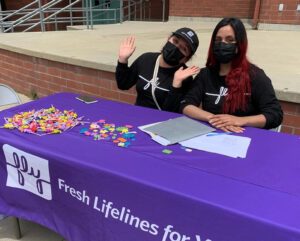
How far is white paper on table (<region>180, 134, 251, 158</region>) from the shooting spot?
1.60 m

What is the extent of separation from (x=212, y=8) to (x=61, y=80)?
315 inches

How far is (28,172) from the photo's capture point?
1.77 meters

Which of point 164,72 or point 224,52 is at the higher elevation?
point 224,52

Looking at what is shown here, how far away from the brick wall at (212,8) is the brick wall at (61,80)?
25.1 feet

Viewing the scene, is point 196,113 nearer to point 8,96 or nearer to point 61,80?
point 8,96

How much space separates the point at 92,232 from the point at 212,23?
33.2 feet

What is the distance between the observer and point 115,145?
1688 mm

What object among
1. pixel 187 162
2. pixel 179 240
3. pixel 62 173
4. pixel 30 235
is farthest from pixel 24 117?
pixel 179 240

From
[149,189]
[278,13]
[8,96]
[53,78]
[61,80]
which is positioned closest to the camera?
[149,189]

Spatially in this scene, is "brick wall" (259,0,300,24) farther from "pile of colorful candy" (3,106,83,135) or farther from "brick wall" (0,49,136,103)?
"pile of colorful candy" (3,106,83,135)

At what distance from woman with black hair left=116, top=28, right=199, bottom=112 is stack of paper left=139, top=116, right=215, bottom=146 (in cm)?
35

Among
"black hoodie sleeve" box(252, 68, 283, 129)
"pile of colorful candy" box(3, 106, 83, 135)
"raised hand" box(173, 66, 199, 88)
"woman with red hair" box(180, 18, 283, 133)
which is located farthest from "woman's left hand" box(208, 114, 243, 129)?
"pile of colorful candy" box(3, 106, 83, 135)

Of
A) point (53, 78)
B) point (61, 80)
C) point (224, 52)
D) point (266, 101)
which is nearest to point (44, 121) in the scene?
point (224, 52)

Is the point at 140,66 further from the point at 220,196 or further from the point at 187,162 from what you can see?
the point at 220,196
